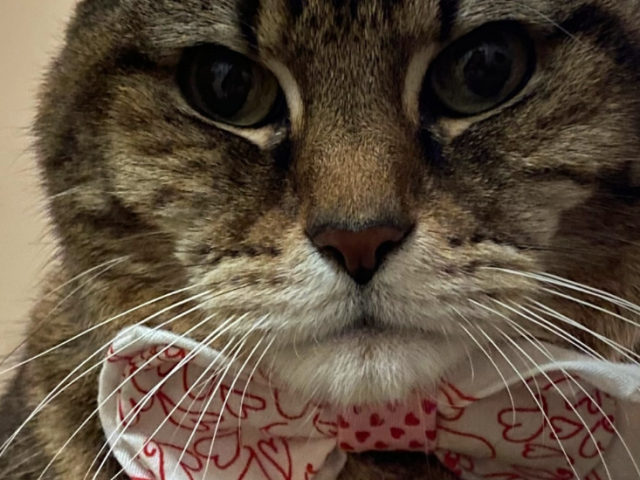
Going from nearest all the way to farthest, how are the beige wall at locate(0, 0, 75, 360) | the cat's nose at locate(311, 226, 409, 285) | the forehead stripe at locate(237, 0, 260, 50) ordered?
the cat's nose at locate(311, 226, 409, 285) < the forehead stripe at locate(237, 0, 260, 50) < the beige wall at locate(0, 0, 75, 360)

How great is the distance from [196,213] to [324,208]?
14cm

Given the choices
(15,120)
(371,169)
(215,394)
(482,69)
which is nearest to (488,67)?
(482,69)

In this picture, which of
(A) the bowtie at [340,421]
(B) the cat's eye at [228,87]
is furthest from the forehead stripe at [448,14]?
(A) the bowtie at [340,421]

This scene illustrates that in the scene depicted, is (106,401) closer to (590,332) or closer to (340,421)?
(340,421)

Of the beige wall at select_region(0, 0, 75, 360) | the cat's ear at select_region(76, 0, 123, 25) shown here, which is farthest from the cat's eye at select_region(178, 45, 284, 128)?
the beige wall at select_region(0, 0, 75, 360)

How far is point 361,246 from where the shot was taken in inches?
22.5

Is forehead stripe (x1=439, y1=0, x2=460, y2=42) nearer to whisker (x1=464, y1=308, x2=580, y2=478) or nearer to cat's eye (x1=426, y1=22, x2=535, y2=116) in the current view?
cat's eye (x1=426, y1=22, x2=535, y2=116)

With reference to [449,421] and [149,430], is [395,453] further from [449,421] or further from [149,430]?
[149,430]

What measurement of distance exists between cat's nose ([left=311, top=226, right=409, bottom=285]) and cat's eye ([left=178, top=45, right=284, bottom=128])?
17cm

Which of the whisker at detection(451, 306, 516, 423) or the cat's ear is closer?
the whisker at detection(451, 306, 516, 423)

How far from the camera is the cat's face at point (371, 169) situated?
0.60 m

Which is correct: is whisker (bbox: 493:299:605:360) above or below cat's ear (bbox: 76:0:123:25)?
below

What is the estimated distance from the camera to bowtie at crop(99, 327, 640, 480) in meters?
0.67

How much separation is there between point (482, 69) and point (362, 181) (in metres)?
0.15
